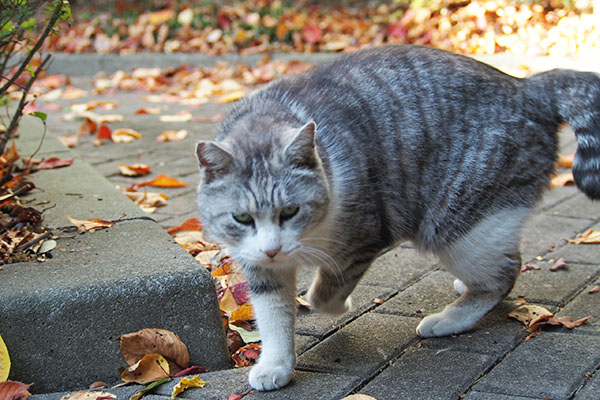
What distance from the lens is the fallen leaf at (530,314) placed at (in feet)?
9.07

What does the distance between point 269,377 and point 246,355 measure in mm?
453

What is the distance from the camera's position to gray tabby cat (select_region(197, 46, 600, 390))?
8.82 feet

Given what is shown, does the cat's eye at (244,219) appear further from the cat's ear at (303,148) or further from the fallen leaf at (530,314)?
the fallen leaf at (530,314)

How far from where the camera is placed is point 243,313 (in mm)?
3031

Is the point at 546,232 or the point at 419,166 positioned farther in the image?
the point at 546,232

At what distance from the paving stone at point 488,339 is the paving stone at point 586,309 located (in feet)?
0.71

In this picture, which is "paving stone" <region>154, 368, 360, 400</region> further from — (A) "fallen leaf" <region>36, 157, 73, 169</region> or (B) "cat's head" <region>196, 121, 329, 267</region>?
(A) "fallen leaf" <region>36, 157, 73, 169</region>

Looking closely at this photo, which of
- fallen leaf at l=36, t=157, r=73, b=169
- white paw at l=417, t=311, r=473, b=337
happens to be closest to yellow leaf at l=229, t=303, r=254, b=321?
white paw at l=417, t=311, r=473, b=337

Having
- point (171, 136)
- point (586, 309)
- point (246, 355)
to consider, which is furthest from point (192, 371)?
point (171, 136)

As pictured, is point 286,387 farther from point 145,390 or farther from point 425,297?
point 425,297

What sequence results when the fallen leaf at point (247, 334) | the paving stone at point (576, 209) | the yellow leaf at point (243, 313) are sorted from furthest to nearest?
the paving stone at point (576, 209)
the yellow leaf at point (243, 313)
the fallen leaf at point (247, 334)

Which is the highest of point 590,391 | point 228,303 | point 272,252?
point 272,252

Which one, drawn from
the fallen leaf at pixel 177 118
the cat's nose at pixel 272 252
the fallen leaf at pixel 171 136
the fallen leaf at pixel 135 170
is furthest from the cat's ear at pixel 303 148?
the fallen leaf at pixel 177 118

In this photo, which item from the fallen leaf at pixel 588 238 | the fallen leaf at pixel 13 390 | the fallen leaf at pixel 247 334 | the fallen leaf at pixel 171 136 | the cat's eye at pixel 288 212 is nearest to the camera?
the fallen leaf at pixel 13 390
